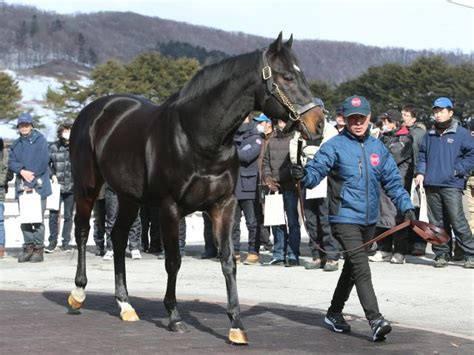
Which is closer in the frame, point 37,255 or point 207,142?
point 207,142

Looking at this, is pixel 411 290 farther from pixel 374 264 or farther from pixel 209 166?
pixel 209 166

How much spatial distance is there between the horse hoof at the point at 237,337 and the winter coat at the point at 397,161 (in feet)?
21.7

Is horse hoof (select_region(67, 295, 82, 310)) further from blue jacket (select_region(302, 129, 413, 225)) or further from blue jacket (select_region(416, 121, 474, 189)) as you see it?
blue jacket (select_region(416, 121, 474, 189))

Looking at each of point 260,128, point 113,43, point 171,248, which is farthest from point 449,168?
point 113,43

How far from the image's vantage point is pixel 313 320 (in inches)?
382

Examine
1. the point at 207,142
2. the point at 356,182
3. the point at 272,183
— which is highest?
A: the point at 207,142

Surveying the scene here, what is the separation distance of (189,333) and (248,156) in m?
6.57

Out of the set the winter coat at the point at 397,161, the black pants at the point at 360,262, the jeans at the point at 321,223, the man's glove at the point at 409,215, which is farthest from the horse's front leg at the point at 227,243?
the winter coat at the point at 397,161

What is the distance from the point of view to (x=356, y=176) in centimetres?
877

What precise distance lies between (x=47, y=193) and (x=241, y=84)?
27.2ft

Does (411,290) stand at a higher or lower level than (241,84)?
lower

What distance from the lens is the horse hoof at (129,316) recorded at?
9.57m

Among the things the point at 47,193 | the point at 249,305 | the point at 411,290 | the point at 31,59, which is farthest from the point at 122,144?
the point at 31,59

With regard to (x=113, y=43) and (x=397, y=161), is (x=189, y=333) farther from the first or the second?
(x=113, y=43)
